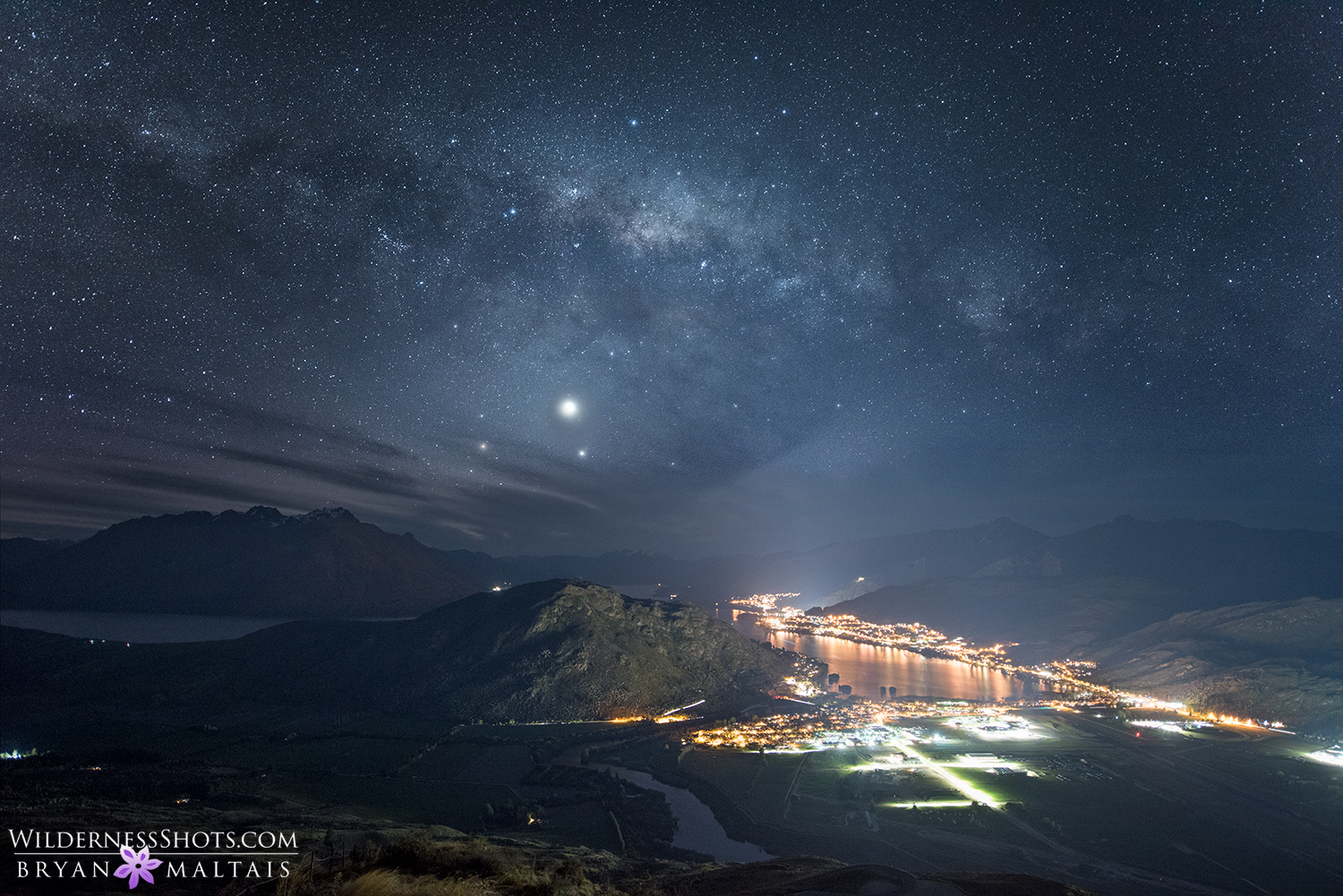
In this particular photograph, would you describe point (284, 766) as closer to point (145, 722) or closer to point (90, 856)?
point (145, 722)

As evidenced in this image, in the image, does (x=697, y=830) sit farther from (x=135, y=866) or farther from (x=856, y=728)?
(x=856, y=728)

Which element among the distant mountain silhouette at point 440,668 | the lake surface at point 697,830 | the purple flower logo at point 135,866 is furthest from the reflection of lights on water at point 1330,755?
the purple flower logo at point 135,866

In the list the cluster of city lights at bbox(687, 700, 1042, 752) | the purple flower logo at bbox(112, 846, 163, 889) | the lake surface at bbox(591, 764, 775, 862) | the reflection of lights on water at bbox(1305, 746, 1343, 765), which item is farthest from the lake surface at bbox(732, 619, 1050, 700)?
the purple flower logo at bbox(112, 846, 163, 889)

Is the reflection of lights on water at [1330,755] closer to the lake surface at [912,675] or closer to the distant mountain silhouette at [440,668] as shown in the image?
the lake surface at [912,675]

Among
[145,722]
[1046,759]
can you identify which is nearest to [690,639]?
[1046,759]

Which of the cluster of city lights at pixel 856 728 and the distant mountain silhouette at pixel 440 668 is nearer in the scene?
the cluster of city lights at pixel 856 728

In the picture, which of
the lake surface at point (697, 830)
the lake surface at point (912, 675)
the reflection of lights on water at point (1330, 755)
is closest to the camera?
the lake surface at point (697, 830)

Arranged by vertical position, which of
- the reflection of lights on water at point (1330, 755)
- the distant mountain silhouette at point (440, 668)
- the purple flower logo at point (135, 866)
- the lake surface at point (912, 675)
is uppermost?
the purple flower logo at point (135, 866)
